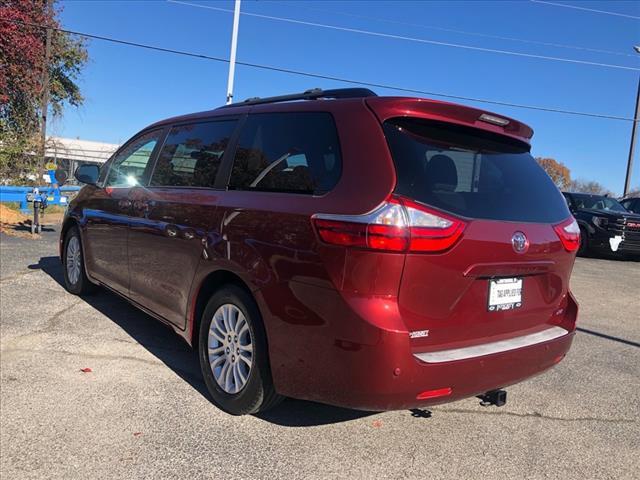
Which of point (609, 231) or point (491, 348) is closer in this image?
point (491, 348)

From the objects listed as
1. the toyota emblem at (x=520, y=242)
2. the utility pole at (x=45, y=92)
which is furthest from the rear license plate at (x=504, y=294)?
the utility pole at (x=45, y=92)

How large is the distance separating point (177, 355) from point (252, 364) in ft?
4.99

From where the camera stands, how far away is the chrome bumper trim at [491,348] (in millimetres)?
2623

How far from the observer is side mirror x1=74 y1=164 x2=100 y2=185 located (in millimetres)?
5535

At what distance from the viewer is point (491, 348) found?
→ 2.86 meters

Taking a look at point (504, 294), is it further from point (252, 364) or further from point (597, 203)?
point (597, 203)

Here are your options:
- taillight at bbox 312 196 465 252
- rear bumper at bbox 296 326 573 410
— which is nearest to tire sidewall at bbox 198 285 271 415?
rear bumper at bbox 296 326 573 410

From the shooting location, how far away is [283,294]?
2814 mm

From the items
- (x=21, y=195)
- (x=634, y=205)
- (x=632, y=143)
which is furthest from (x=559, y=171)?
(x=21, y=195)

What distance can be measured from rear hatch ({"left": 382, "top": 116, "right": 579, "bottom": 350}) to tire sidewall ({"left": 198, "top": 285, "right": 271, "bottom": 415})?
0.96m

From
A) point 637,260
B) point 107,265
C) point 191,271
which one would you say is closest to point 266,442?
point 191,271

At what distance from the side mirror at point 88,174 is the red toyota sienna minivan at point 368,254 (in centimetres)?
218

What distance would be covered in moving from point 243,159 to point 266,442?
1762 millimetres

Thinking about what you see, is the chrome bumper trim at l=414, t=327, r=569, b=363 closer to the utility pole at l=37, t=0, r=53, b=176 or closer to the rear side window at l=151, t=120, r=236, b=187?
the rear side window at l=151, t=120, r=236, b=187
